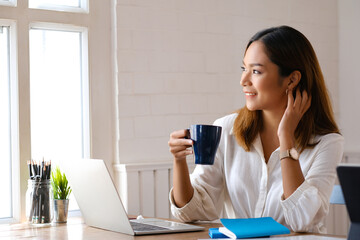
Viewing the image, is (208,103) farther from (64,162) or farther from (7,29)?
(64,162)

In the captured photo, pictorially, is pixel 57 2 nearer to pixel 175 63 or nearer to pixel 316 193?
pixel 175 63

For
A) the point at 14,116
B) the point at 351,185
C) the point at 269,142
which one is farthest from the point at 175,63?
the point at 351,185

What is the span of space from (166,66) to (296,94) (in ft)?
3.82

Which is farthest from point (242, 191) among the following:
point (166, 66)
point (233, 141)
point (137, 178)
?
point (166, 66)

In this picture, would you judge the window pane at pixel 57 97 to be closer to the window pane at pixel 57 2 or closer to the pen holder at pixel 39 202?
the window pane at pixel 57 2

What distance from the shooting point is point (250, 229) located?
1574 millimetres

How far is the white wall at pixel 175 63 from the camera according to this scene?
9.82 ft

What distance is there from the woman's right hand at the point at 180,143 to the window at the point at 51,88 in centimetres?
117

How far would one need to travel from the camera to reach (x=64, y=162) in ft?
6.31

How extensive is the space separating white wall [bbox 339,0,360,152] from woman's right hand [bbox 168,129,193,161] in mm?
2260

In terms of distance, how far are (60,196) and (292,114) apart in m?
1.03

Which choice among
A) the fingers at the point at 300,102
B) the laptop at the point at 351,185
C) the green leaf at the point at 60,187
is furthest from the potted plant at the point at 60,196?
the laptop at the point at 351,185

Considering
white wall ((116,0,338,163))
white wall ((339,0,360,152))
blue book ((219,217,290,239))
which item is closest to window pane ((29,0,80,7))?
white wall ((116,0,338,163))

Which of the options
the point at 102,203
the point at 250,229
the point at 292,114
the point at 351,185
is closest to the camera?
the point at 351,185
